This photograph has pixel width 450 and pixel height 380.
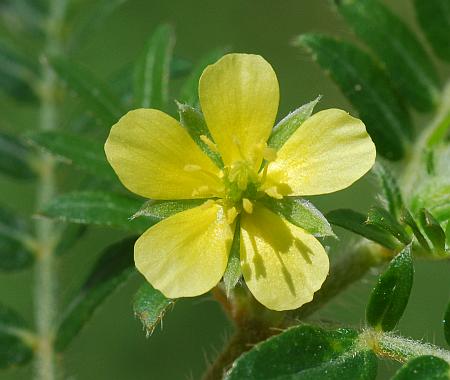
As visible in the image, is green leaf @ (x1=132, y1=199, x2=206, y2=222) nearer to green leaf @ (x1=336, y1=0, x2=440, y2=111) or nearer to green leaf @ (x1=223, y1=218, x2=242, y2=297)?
green leaf @ (x1=223, y1=218, x2=242, y2=297)

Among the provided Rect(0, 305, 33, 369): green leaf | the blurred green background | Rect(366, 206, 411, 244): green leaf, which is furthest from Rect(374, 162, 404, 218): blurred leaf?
the blurred green background

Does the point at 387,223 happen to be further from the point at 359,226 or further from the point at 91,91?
the point at 91,91

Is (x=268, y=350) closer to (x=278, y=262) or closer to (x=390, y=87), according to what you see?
(x=278, y=262)

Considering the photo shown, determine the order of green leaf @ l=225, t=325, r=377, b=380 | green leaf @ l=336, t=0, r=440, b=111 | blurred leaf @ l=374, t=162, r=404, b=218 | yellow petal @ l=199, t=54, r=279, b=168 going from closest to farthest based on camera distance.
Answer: green leaf @ l=225, t=325, r=377, b=380 → yellow petal @ l=199, t=54, r=279, b=168 → blurred leaf @ l=374, t=162, r=404, b=218 → green leaf @ l=336, t=0, r=440, b=111

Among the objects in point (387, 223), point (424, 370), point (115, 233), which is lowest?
point (115, 233)

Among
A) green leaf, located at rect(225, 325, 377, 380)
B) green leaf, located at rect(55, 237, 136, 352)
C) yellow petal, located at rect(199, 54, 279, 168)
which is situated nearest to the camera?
green leaf, located at rect(225, 325, 377, 380)

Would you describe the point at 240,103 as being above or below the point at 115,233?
above

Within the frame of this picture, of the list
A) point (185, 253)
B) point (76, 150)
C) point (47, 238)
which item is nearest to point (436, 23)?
point (76, 150)
